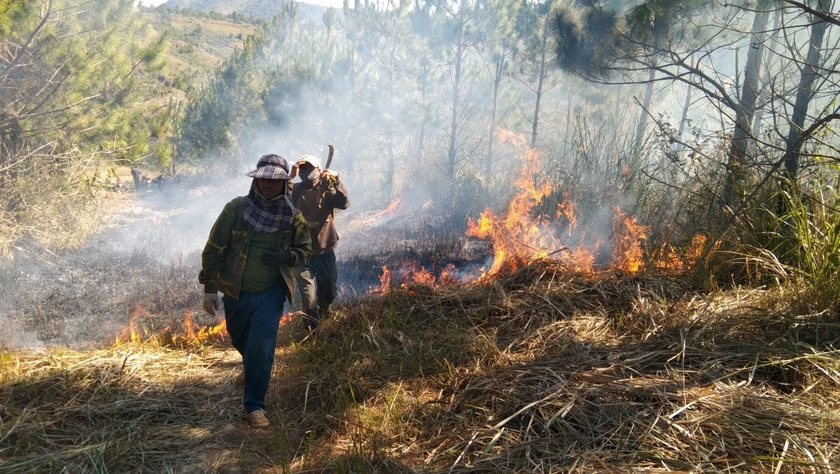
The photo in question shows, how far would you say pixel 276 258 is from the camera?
3352mm

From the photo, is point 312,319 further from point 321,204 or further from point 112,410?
point 112,410

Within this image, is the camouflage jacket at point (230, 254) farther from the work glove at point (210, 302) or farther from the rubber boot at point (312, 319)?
the rubber boot at point (312, 319)

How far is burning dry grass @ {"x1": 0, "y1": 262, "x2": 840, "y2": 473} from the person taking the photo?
2.34 m

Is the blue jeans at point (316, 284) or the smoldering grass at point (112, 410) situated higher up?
the blue jeans at point (316, 284)

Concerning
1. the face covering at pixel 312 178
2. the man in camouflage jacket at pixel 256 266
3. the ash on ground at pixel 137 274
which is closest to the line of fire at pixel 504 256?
the ash on ground at pixel 137 274

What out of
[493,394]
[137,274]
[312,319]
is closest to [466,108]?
[137,274]

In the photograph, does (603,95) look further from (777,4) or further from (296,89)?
(777,4)

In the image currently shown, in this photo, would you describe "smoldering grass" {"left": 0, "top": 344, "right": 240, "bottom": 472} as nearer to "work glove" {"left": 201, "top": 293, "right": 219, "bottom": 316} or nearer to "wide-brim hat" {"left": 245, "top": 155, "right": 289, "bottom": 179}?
"work glove" {"left": 201, "top": 293, "right": 219, "bottom": 316}

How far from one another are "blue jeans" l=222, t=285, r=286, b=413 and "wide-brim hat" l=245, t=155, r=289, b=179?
77cm

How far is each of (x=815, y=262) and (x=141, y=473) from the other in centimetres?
438

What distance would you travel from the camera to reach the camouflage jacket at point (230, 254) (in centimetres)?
334

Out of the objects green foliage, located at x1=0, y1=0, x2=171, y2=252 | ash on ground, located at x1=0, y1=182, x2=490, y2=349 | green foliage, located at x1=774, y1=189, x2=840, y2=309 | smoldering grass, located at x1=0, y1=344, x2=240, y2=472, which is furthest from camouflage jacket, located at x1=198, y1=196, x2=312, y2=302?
green foliage, located at x1=0, y1=0, x2=171, y2=252

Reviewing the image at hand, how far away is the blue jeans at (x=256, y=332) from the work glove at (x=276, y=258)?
207 mm

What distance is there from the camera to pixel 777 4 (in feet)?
18.7
